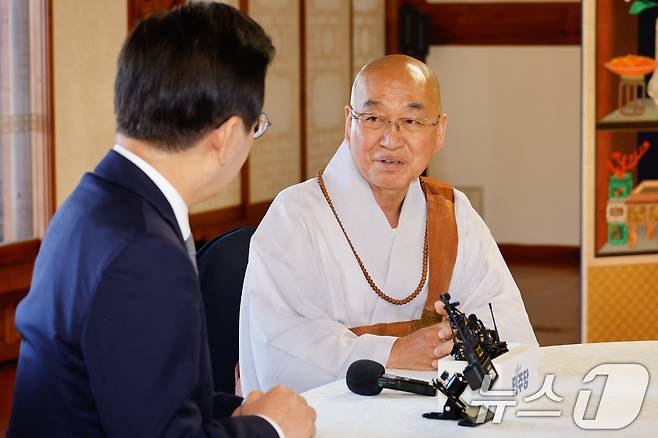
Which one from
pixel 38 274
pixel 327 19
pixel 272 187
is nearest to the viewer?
pixel 38 274

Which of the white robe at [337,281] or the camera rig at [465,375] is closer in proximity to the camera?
the camera rig at [465,375]

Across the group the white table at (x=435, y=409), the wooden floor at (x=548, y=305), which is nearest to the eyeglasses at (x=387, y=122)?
the white table at (x=435, y=409)

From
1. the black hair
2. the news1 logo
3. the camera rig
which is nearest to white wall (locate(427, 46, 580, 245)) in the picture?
the news1 logo

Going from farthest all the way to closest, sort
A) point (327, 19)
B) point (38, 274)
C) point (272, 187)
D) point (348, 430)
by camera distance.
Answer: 1. point (327, 19)
2. point (272, 187)
3. point (348, 430)
4. point (38, 274)

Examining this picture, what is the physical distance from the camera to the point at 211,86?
1.46m

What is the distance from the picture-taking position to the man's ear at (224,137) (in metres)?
1.50

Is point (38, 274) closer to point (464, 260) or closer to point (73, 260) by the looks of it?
point (73, 260)

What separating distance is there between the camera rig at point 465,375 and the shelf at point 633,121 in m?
3.23

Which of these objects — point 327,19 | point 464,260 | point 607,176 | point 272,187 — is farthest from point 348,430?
point 327,19

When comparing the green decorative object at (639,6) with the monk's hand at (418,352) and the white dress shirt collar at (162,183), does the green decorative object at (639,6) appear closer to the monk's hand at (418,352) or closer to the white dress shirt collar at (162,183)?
the monk's hand at (418,352)

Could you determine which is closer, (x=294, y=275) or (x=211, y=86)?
(x=211, y=86)

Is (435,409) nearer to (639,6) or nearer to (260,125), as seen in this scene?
(260,125)

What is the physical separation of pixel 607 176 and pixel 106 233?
3.87 meters

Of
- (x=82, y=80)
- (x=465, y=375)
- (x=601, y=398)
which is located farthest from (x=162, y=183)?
(x=82, y=80)
